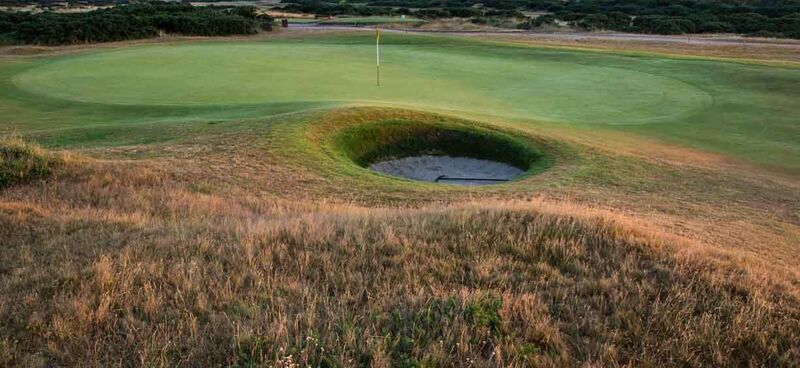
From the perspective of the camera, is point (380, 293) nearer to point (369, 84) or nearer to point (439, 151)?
point (439, 151)

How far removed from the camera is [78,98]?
17.3m

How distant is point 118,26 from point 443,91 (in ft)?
87.9

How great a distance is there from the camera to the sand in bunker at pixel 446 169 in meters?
13.3

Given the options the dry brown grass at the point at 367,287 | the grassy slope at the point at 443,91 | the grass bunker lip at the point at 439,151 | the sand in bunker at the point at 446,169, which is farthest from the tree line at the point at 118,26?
the dry brown grass at the point at 367,287

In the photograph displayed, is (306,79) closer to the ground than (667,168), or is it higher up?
higher up

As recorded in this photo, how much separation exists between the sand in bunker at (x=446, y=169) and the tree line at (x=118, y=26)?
97.8ft

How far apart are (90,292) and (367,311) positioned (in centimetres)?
221

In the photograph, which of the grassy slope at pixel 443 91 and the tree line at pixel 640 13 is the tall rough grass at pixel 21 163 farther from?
the tree line at pixel 640 13

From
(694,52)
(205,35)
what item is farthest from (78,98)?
(694,52)

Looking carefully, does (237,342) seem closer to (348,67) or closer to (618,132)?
(618,132)

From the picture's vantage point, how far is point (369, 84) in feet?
67.1

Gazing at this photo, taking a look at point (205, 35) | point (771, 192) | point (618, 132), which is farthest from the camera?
point (205, 35)

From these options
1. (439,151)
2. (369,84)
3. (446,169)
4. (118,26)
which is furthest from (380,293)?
(118,26)

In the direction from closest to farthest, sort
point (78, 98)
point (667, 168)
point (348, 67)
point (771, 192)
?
point (771, 192)
point (667, 168)
point (78, 98)
point (348, 67)
